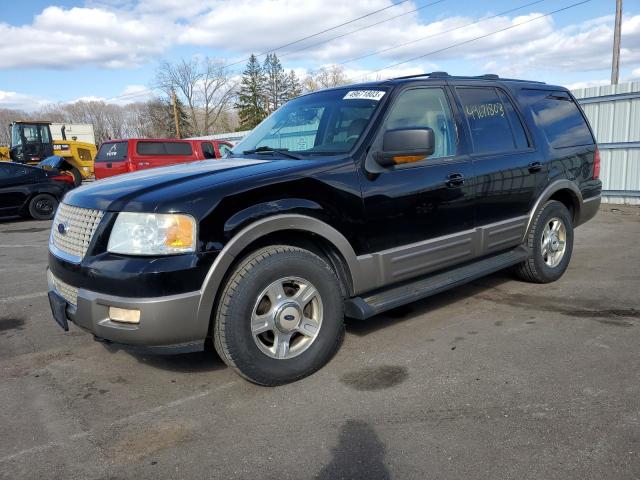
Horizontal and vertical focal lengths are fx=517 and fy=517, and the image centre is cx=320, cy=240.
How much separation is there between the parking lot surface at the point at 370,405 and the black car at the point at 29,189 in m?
8.88

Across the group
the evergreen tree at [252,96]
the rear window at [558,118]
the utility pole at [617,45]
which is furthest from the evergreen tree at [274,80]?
the rear window at [558,118]

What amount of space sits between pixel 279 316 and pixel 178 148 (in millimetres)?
14376

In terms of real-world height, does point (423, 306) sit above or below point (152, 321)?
below

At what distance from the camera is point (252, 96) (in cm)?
6312

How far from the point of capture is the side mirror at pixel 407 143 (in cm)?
344

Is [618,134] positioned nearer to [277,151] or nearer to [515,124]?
[515,124]

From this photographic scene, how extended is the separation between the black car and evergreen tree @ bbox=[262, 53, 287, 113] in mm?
52717

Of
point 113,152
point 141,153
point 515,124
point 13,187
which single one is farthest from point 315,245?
point 113,152

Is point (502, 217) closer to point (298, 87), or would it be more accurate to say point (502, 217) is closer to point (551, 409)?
point (551, 409)

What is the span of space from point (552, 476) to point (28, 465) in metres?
2.45

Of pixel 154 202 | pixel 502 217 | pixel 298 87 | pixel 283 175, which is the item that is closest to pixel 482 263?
pixel 502 217

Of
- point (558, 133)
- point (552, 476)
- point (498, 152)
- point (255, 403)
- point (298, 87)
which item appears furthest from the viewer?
point (298, 87)

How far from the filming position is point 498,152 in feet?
14.7

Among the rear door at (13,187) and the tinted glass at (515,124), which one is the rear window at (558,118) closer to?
the tinted glass at (515,124)
